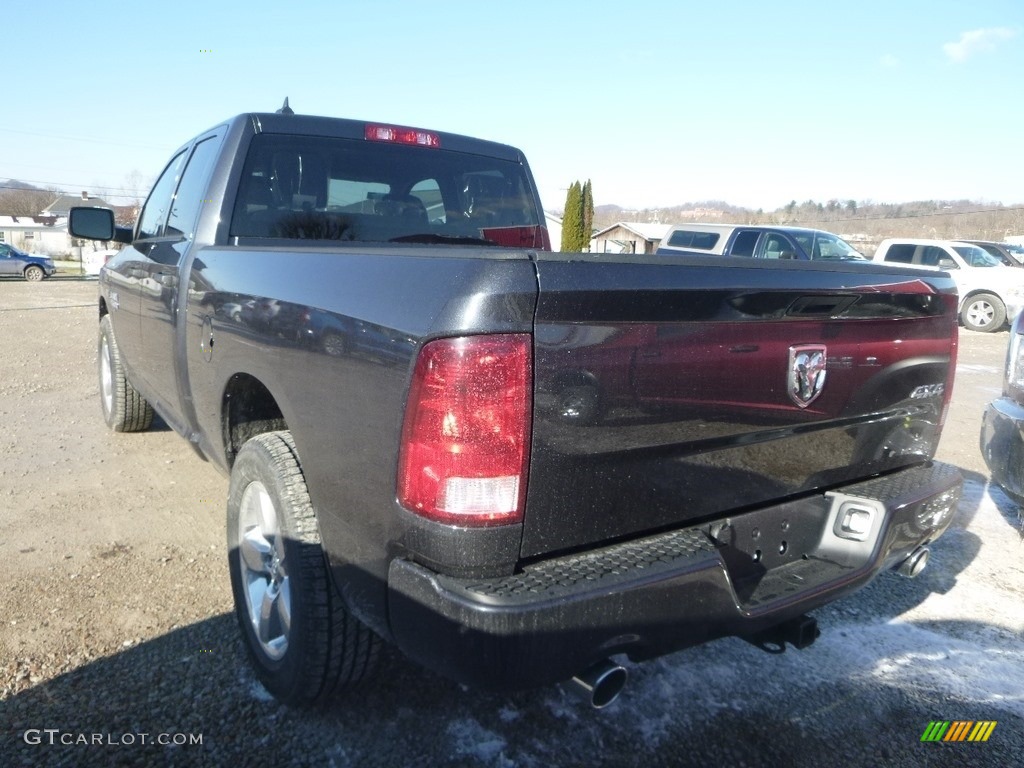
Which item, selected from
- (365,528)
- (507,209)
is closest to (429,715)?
(365,528)

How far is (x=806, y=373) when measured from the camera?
2.15 m

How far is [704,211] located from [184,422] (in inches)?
2174

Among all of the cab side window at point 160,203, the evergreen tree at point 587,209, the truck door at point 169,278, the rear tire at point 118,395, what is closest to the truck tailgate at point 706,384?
the truck door at point 169,278

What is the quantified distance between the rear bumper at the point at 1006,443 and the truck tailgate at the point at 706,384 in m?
1.23

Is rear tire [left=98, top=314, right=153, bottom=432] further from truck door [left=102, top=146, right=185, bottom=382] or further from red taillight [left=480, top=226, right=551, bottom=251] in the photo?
red taillight [left=480, top=226, right=551, bottom=251]

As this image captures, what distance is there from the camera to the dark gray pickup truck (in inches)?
67.4

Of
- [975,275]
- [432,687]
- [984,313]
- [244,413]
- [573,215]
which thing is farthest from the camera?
[573,215]

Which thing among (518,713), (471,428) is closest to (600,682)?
(471,428)

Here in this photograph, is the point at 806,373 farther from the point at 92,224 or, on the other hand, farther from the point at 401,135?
the point at 92,224

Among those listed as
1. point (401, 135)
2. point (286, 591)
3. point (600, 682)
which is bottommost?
point (286, 591)

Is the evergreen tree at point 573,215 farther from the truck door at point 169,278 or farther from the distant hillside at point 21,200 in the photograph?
the distant hillside at point 21,200

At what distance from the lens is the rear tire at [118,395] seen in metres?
5.29

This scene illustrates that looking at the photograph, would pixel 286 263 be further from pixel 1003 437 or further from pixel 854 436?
pixel 1003 437

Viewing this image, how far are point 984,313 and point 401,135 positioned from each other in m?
16.4
